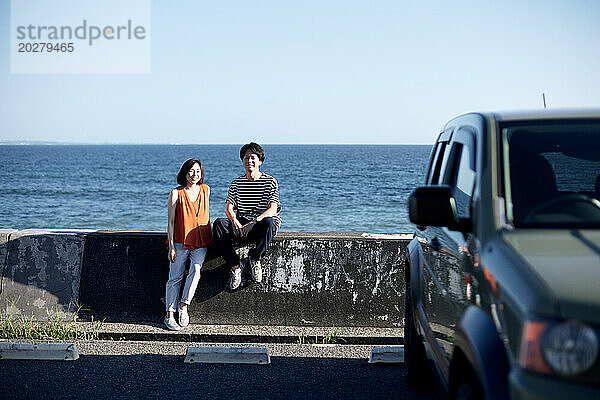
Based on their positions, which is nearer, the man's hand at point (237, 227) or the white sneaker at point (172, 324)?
the white sneaker at point (172, 324)

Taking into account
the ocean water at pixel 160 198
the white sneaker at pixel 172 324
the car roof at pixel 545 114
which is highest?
the car roof at pixel 545 114

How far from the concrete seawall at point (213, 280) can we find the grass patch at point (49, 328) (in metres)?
0.08

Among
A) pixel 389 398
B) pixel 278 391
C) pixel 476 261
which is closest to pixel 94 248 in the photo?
pixel 278 391

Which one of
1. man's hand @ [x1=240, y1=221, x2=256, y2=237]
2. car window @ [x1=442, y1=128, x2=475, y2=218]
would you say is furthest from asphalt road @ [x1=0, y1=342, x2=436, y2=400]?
car window @ [x1=442, y1=128, x2=475, y2=218]

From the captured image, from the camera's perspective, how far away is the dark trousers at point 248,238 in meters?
7.55

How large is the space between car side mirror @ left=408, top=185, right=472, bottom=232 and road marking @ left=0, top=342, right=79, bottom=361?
417 cm

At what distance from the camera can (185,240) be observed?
756 cm

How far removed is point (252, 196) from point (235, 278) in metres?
0.94

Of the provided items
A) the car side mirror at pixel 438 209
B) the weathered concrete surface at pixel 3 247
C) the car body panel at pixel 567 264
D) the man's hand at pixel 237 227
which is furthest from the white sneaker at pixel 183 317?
the car body panel at pixel 567 264

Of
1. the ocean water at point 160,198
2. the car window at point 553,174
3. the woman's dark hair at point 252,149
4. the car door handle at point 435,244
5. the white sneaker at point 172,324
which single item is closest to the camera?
the car window at point 553,174

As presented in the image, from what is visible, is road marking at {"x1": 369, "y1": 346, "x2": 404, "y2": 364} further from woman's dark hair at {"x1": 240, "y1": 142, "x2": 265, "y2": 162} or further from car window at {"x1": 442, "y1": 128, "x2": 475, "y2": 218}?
woman's dark hair at {"x1": 240, "y1": 142, "x2": 265, "y2": 162}

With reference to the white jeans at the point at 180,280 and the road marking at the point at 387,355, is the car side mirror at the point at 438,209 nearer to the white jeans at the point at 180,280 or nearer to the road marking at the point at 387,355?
the road marking at the point at 387,355

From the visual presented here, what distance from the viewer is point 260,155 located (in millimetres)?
8156

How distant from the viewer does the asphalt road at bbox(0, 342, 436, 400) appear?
562 centimetres
